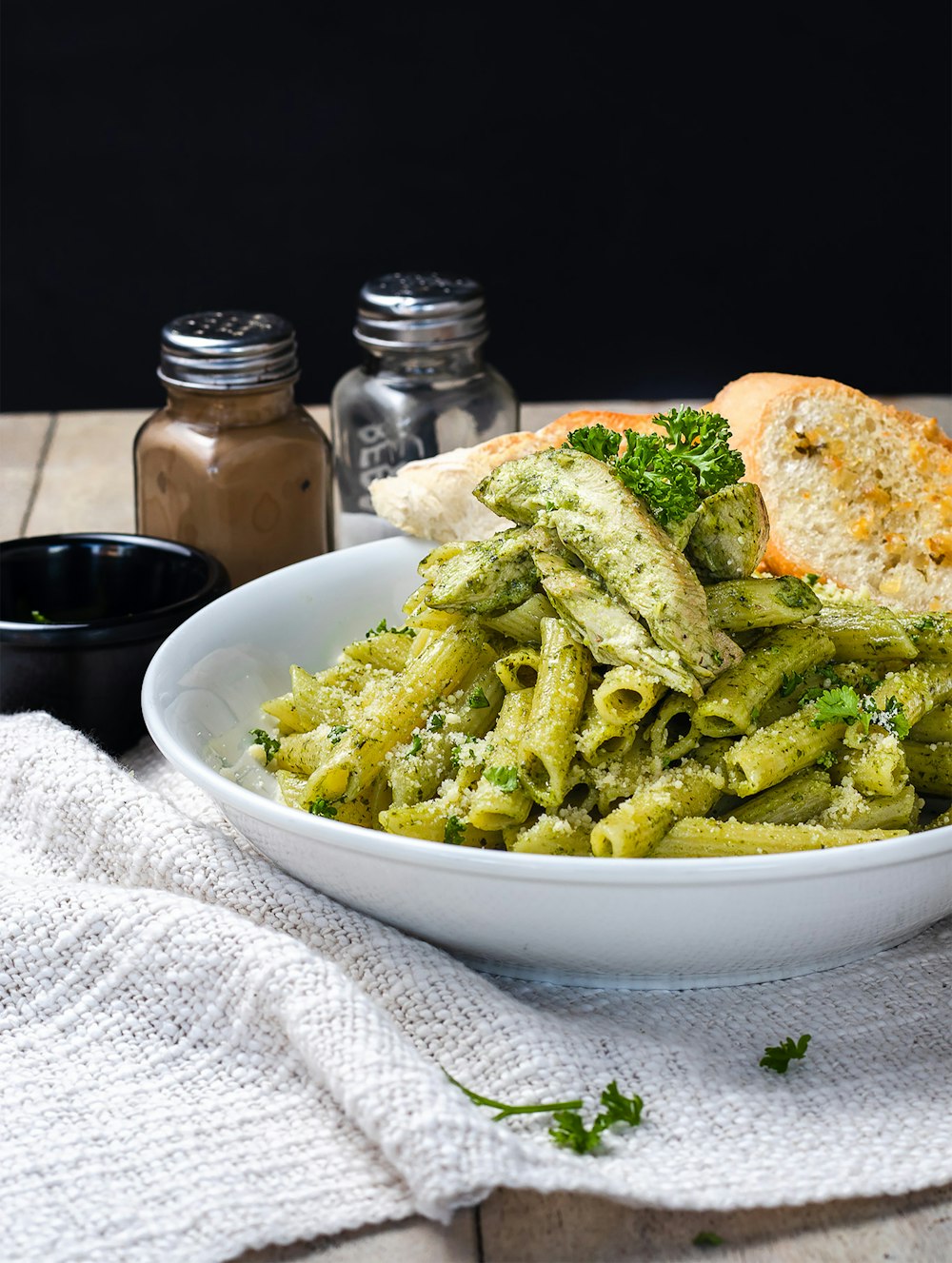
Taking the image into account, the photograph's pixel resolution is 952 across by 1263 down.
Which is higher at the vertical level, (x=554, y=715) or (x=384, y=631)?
(x=554, y=715)

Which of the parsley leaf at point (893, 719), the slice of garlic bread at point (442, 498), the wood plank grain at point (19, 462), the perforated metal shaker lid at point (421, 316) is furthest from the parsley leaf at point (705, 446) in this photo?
the wood plank grain at point (19, 462)

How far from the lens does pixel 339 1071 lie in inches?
60.5

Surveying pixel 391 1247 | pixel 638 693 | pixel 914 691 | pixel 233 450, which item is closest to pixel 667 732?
pixel 638 693

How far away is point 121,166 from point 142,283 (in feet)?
1.27

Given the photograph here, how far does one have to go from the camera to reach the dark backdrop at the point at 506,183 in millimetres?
4949

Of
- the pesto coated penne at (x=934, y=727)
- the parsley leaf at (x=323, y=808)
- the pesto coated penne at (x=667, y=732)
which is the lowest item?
the parsley leaf at (x=323, y=808)

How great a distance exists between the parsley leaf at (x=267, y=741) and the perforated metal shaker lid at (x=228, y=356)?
0.88 m

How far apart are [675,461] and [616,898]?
569 millimetres

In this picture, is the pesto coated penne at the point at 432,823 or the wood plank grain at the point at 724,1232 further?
the pesto coated penne at the point at 432,823

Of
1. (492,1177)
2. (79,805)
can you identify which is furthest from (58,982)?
(492,1177)

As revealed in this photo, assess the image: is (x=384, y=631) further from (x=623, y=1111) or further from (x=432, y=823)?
(x=623, y=1111)

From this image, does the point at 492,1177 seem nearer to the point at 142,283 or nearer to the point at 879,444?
the point at 879,444

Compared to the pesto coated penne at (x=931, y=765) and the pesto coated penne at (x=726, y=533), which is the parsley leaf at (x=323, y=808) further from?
the pesto coated penne at (x=931, y=765)

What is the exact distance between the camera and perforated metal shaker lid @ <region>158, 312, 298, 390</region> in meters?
2.83
